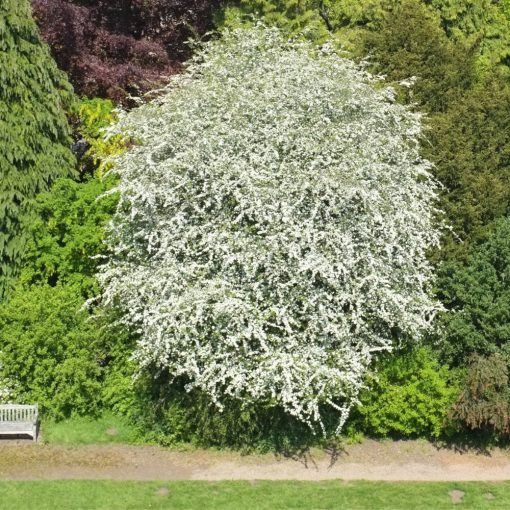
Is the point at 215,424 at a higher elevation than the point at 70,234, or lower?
lower

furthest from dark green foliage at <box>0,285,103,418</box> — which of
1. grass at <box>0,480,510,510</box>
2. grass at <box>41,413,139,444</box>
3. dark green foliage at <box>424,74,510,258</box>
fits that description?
dark green foliage at <box>424,74,510,258</box>

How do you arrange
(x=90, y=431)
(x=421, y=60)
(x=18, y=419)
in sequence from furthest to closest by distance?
(x=421, y=60) < (x=90, y=431) < (x=18, y=419)

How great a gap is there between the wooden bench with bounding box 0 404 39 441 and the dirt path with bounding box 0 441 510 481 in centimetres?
24

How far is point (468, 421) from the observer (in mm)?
9961

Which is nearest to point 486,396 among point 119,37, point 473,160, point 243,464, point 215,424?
point 243,464

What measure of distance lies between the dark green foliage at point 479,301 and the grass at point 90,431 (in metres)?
5.03

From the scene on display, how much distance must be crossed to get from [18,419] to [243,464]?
3.49 m

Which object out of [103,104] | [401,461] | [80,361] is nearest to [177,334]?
[80,361]

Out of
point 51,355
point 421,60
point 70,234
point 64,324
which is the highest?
point 421,60

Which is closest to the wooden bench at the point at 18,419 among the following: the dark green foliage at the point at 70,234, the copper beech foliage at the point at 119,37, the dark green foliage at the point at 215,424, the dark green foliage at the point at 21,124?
the dark green foliage at the point at 215,424

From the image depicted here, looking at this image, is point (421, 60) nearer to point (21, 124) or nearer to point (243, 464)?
point (21, 124)

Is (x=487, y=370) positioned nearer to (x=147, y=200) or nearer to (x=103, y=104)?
(x=147, y=200)

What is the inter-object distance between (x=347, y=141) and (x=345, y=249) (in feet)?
6.09

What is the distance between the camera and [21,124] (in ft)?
39.4
